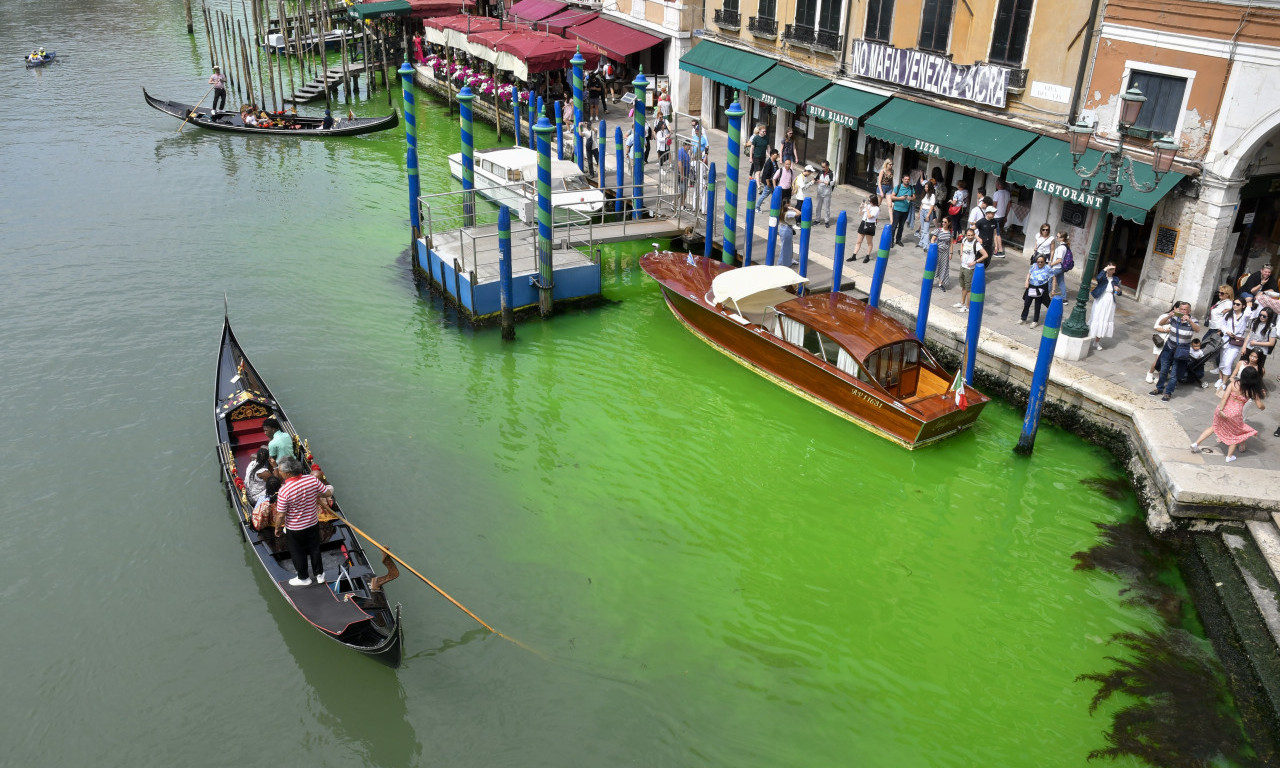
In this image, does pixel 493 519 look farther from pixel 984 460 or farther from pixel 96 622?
pixel 984 460

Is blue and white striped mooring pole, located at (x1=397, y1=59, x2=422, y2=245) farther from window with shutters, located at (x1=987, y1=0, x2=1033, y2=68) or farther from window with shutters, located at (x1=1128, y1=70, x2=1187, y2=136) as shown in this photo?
window with shutters, located at (x1=1128, y1=70, x2=1187, y2=136)

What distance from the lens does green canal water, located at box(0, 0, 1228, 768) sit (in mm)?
9547

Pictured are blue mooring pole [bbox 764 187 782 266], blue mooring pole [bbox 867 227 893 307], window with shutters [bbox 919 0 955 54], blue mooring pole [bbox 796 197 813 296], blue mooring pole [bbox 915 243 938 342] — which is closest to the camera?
blue mooring pole [bbox 915 243 938 342]

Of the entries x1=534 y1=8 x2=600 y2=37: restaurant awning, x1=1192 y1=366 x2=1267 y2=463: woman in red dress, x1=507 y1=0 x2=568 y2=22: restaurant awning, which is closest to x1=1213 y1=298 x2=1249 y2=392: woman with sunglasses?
x1=1192 y1=366 x2=1267 y2=463: woman in red dress

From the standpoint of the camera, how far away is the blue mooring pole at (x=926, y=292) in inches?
571

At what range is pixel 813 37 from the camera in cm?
2288

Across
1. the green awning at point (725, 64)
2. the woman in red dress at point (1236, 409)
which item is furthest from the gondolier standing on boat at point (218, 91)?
the woman in red dress at point (1236, 409)

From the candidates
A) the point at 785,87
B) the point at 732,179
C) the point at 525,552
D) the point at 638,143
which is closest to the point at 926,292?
the point at 732,179

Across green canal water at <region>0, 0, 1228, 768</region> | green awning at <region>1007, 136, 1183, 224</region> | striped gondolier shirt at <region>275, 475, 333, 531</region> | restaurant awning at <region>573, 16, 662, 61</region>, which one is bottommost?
green canal water at <region>0, 0, 1228, 768</region>

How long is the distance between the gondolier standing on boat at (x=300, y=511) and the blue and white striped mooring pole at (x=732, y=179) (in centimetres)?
1049

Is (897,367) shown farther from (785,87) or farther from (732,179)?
(785,87)

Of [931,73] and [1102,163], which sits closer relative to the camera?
[1102,163]

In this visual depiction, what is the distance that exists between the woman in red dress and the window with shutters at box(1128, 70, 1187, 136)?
4.94m

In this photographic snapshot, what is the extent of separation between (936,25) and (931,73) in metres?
0.92
